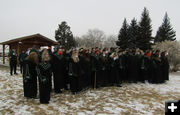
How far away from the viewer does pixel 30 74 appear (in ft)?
18.3

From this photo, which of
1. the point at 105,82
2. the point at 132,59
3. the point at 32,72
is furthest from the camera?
the point at 132,59

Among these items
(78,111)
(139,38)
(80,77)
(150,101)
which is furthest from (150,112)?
(139,38)

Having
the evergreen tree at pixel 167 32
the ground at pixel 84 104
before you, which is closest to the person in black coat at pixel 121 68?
the ground at pixel 84 104

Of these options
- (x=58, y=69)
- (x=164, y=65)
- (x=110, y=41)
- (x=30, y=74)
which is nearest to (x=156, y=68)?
(x=164, y=65)

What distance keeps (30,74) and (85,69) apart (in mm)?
2665

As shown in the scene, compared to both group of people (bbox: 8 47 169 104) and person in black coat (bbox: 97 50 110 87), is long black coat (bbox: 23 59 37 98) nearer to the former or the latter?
group of people (bbox: 8 47 169 104)

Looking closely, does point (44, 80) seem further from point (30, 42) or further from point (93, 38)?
point (93, 38)

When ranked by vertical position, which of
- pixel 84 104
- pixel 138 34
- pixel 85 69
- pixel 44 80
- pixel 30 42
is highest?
pixel 138 34

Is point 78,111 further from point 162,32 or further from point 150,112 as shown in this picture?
point 162,32

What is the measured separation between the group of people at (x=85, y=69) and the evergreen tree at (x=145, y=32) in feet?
95.7

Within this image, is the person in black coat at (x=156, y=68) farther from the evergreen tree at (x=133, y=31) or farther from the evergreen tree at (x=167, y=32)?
the evergreen tree at (x=167, y=32)

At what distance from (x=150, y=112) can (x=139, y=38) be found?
36143mm

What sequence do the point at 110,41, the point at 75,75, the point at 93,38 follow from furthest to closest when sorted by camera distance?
the point at 110,41 → the point at 93,38 → the point at 75,75

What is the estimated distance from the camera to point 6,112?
4430 millimetres
